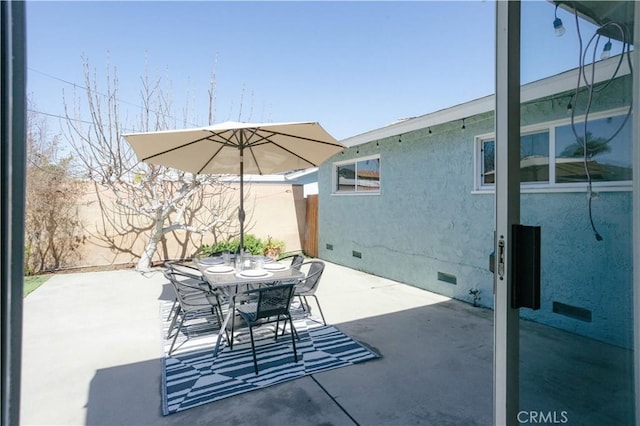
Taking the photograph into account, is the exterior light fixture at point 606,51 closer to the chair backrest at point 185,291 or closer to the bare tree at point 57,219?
the chair backrest at point 185,291

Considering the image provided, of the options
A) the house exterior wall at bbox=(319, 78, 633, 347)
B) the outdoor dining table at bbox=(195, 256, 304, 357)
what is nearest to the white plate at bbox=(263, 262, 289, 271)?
the outdoor dining table at bbox=(195, 256, 304, 357)

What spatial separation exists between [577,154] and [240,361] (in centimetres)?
326

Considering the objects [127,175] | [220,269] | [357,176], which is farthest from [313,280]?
[127,175]

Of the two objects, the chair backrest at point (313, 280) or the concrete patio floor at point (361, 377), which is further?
the chair backrest at point (313, 280)

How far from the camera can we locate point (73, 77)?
7.73 meters

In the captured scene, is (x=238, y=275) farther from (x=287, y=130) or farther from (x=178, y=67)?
(x=178, y=67)

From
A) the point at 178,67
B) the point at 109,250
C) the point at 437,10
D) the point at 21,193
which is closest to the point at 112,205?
the point at 109,250

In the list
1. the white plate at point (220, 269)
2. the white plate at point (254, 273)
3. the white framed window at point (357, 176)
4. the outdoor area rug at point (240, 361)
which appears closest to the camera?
the outdoor area rug at point (240, 361)

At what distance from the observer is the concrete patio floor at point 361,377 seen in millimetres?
1198

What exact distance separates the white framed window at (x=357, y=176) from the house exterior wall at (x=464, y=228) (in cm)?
16

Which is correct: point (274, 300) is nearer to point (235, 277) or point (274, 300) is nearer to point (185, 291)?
point (235, 277)

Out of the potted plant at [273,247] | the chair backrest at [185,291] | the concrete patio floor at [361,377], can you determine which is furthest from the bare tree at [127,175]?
the chair backrest at [185,291]

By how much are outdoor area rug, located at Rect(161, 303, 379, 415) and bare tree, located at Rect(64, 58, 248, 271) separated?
446 centimetres

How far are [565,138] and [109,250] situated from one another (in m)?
9.28
